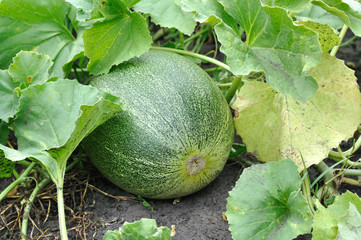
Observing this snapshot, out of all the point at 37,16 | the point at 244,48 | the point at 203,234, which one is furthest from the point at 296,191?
the point at 37,16

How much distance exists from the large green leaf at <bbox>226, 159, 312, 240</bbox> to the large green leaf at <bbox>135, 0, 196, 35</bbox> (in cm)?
82

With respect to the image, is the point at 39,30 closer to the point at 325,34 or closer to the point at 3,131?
the point at 3,131

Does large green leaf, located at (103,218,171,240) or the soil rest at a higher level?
large green leaf, located at (103,218,171,240)

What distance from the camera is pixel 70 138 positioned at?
70.6 inches

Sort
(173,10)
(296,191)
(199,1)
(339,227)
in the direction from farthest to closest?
(173,10), (199,1), (296,191), (339,227)

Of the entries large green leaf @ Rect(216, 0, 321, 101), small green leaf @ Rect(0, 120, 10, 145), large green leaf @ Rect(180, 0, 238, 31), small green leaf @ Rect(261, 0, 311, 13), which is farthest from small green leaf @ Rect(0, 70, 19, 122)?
small green leaf @ Rect(261, 0, 311, 13)

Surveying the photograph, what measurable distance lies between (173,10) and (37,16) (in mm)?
671

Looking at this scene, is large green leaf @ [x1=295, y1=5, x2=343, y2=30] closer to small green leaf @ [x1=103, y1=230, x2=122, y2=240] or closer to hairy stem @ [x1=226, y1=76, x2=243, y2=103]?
hairy stem @ [x1=226, y1=76, x2=243, y2=103]

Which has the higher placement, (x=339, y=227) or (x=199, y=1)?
(x=199, y=1)

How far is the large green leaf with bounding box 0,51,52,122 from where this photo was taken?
1.99 m

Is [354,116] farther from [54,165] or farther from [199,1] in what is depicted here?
[54,165]

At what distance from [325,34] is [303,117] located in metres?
0.37

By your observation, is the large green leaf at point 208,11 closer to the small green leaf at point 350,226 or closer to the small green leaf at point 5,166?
the small green leaf at point 350,226

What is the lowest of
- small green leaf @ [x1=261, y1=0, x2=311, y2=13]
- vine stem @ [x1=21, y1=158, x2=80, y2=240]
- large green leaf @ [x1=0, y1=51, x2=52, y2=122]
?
vine stem @ [x1=21, y1=158, x2=80, y2=240]
